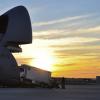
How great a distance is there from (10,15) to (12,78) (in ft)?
56.6

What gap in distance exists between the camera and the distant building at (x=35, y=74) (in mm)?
72500

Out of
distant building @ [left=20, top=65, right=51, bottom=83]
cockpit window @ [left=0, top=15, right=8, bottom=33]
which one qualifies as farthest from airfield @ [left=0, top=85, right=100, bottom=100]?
A: cockpit window @ [left=0, top=15, right=8, bottom=33]

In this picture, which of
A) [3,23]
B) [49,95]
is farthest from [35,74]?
[49,95]

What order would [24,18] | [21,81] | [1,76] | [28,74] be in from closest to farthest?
[28,74] → [21,81] → [1,76] → [24,18]

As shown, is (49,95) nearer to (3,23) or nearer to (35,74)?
(35,74)

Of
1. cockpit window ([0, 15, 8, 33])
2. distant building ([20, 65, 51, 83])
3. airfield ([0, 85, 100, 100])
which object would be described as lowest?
airfield ([0, 85, 100, 100])

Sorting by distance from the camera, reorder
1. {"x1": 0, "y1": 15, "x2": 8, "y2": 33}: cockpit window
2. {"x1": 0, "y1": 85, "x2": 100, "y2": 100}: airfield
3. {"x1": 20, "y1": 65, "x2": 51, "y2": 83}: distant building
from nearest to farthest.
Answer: {"x1": 0, "y1": 85, "x2": 100, "y2": 100}: airfield < {"x1": 20, "y1": 65, "x2": 51, "y2": 83}: distant building < {"x1": 0, "y1": 15, "x2": 8, "y2": 33}: cockpit window

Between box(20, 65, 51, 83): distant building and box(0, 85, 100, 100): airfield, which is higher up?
box(20, 65, 51, 83): distant building

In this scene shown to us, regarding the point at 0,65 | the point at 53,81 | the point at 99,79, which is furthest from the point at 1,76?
the point at 99,79

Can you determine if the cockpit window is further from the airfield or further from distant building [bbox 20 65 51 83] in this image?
the airfield

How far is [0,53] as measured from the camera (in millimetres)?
94938

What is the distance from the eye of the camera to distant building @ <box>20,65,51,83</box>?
72500 mm

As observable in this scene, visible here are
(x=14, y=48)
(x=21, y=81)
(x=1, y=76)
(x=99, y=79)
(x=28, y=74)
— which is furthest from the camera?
(x=99, y=79)

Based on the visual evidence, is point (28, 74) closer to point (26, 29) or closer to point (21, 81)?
point (21, 81)
